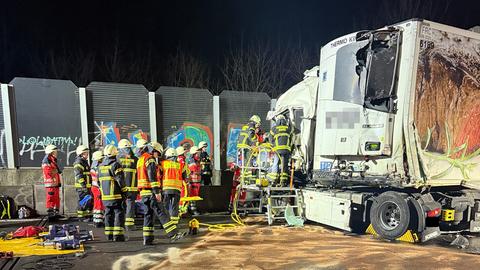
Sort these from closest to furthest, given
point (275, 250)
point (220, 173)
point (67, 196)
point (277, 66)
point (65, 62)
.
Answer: point (275, 250) < point (67, 196) < point (220, 173) < point (277, 66) < point (65, 62)

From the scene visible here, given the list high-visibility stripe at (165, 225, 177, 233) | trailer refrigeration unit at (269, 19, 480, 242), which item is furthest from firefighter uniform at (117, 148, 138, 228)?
trailer refrigeration unit at (269, 19, 480, 242)

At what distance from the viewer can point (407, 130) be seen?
6.23m

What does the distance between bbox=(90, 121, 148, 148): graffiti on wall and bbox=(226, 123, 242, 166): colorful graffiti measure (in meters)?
2.95

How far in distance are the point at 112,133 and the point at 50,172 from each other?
3190mm

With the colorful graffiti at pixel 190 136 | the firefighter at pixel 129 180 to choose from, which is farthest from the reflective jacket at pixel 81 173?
the colorful graffiti at pixel 190 136

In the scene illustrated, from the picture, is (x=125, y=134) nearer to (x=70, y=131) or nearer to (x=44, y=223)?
(x=70, y=131)

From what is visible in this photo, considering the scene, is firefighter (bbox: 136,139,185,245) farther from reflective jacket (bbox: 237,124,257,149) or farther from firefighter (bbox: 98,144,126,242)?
reflective jacket (bbox: 237,124,257,149)

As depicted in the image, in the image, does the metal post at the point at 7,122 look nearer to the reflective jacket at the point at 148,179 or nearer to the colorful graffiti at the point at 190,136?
the colorful graffiti at the point at 190,136

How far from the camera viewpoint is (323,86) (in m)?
7.83

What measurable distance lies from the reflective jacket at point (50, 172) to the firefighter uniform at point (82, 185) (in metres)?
0.73

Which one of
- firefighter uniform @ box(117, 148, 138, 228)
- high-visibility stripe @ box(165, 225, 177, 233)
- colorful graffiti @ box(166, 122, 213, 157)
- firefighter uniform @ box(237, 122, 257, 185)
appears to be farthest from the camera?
colorful graffiti @ box(166, 122, 213, 157)

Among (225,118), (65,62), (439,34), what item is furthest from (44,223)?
(65,62)

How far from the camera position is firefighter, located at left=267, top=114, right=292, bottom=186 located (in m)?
8.33

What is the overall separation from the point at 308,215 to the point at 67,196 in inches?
252
